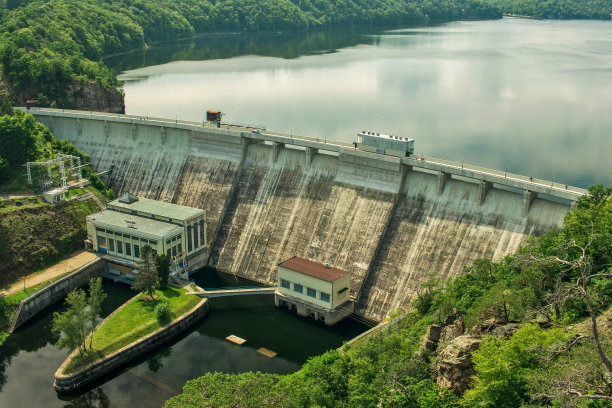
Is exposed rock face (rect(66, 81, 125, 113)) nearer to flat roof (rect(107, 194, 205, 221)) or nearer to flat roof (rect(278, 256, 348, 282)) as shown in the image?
flat roof (rect(107, 194, 205, 221))

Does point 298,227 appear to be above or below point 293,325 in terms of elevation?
above

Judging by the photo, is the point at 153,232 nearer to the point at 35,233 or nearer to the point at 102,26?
the point at 35,233

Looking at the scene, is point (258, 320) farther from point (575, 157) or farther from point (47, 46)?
point (47, 46)

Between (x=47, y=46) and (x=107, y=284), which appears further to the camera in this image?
(x=47, y=46)

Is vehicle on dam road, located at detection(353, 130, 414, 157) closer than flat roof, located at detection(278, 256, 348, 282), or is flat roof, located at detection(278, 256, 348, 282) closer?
flat roof, located at detection(278, 256, 348, 282)

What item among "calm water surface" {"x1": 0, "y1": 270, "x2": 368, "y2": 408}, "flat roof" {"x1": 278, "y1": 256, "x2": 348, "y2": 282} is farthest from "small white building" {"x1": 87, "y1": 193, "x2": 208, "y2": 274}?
"flat roof" {"x1": 278, "y1": 256, "x2": 348, "y2": 282}

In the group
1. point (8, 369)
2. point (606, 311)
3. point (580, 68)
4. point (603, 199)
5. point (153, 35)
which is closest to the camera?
point (606, 311)

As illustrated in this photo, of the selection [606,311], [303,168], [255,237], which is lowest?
[255,237]

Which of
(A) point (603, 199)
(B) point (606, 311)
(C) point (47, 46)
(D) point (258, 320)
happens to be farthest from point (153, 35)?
(B) point (606, 311)
